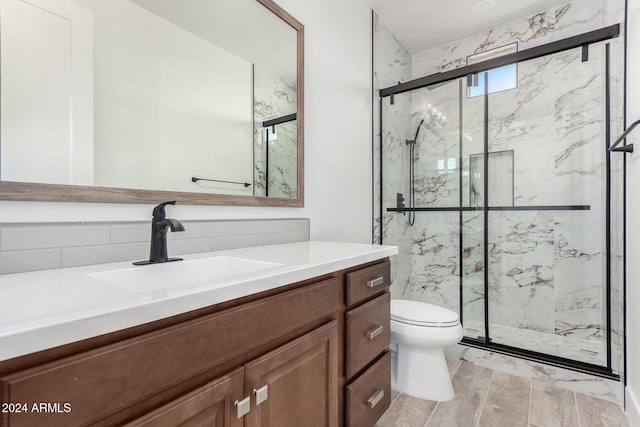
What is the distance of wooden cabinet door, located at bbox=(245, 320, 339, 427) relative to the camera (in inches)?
29.9

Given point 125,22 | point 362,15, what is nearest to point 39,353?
point 125,22

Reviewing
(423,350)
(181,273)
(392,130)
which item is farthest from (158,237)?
(392,130)

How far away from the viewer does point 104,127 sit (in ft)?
3.23

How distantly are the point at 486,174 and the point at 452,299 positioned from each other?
42.0 inches

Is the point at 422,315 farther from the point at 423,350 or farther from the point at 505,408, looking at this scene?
the point at 505,408

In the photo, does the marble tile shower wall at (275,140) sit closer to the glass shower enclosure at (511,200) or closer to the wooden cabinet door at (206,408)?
the wooden cabinet door at (206,408)

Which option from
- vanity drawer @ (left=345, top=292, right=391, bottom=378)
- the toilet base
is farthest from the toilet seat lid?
vanity drawer @ (left=345, top=292, right=391, bottom=378)

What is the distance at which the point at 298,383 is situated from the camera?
89 centimetres

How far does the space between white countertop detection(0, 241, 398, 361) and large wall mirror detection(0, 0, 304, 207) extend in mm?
317

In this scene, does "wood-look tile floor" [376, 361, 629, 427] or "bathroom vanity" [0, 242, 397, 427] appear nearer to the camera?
"bathroom vanity" [0, 242, 397, 427]

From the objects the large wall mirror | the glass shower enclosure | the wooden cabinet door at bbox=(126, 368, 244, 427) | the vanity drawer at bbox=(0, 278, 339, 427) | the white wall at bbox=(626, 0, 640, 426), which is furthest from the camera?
the glass shower enclosure

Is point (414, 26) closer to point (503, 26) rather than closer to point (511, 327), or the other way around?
point (503, 26)

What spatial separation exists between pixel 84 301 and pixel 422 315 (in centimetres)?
165

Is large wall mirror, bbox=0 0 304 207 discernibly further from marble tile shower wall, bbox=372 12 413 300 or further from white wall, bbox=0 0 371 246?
marble tile shower wall, bbox=372 12 413 300
